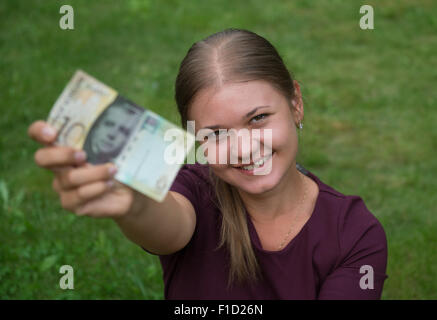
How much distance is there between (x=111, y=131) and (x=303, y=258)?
1019mm

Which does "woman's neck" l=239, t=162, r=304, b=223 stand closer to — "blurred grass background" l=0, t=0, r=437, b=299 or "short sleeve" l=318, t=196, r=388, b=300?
"short sleeve" l=318, t=196, r=388, b=300

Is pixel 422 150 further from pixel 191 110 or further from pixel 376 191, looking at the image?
pixel 191 110

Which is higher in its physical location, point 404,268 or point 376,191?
point 376,191

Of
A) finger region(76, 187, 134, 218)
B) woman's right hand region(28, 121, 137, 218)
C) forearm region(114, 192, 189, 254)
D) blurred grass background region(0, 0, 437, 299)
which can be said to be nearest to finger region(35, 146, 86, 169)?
woman's right hand region(28, 121, 137, 218)

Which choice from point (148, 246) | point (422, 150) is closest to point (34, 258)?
point (148, 246)

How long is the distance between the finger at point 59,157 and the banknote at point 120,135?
5 cm

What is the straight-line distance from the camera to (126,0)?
23.5 feet

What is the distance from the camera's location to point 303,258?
2.14 meters

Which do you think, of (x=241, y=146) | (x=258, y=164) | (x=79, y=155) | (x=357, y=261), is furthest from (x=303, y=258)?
(x=79, y=155)

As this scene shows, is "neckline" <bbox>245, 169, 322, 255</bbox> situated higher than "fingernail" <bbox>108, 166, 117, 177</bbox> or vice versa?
"fingernail" <bbox>108, 166, 117, 177</bbox>

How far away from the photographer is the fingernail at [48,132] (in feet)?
4.81

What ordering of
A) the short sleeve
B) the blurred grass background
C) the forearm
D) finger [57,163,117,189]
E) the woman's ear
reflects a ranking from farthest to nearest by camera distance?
the blurred grass background < the woman's ear < the short sleeve < the forearm < finger [57,163,117,189]

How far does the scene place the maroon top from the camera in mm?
2090
